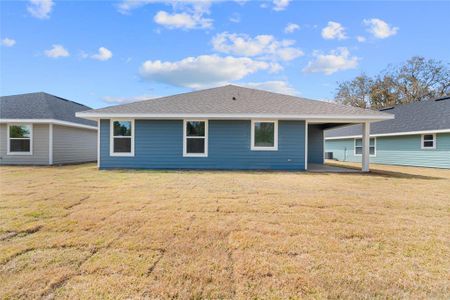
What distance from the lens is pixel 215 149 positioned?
35.3 feet

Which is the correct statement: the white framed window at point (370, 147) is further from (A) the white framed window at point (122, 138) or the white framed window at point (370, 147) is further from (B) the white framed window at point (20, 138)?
(B) the white framed window at point (20, 138)

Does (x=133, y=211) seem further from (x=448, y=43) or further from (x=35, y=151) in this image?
(x=448, y=43)

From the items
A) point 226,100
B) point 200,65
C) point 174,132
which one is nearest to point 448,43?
point 200,65

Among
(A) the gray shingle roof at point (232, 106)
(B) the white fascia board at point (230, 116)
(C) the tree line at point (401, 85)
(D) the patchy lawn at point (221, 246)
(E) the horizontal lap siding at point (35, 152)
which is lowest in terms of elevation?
(D) the patchy lawn at point (221, 246)

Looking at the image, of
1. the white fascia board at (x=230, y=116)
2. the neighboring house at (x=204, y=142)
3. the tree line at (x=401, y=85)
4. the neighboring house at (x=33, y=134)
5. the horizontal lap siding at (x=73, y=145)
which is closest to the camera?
the white fascia board at (x=230, y=116)

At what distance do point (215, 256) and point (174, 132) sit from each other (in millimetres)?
8567

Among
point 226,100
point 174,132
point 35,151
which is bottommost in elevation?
point 35,151

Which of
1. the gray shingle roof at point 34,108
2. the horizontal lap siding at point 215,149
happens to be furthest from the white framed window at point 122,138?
the gray shingle roof at point 34,108

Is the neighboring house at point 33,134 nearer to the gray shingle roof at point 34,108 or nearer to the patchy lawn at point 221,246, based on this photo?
the gray shingle roof at point 34,108

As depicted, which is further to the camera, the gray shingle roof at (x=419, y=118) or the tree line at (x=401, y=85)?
the tree line at (x=401, y=85)

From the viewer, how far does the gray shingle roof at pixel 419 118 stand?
13766 millimetres

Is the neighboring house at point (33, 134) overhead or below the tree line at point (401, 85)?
below

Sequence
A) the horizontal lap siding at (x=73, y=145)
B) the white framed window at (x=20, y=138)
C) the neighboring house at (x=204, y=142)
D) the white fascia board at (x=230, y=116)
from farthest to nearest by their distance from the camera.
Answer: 1. the horizontal lap siding at (x=73, y=145)
2. the white framed window at (x=20, y=138)
3. the neighboring house at (x=204, y=142)
4. the white fascia board at (x=230, y=116)

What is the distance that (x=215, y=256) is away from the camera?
8.79 ft
